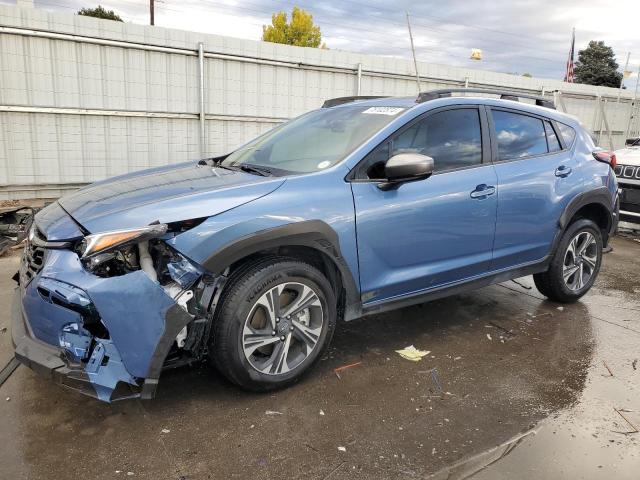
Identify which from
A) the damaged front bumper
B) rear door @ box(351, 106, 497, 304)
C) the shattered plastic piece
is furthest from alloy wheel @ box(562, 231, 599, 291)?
the damaged front bumper

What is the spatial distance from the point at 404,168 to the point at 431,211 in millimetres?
435

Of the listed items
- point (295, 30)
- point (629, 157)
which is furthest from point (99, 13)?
point (629, 157)

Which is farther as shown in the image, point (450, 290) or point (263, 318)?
point (450, 290)

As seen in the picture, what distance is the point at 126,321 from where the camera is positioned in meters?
2.42

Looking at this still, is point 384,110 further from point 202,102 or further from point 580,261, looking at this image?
point 202,102

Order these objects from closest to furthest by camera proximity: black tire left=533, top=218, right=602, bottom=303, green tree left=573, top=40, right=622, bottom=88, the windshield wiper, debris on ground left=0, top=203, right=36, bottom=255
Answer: the windshield wiper
black tire left=533, top=218, right=602, bottom=303
debris on ground left=0, top=203, right=36, bottom=255
green tree left=573, top=40, right=622, bottom=88

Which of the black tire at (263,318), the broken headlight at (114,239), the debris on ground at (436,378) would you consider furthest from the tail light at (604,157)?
the broken headlight at (114,239)

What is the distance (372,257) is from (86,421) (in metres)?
1.86

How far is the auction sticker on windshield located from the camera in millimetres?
3528

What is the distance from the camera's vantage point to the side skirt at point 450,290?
3357 mm

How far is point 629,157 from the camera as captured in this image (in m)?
7.77

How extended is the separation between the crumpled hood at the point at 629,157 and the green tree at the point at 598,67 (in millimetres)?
54177

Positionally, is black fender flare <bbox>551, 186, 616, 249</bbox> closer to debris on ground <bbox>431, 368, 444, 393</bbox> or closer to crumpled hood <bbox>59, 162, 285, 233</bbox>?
debris on ground <bbox>431, 368, 444, 393</bbox>

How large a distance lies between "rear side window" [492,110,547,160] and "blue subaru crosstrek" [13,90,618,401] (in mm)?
15
